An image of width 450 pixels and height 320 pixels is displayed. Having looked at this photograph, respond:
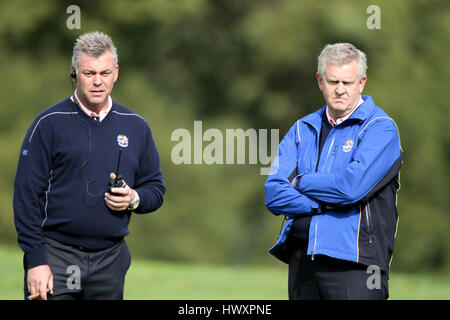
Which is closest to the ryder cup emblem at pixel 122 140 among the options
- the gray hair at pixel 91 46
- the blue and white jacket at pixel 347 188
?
the gray hair at pixel 91 46

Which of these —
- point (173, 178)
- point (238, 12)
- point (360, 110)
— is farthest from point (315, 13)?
point (360, 110)

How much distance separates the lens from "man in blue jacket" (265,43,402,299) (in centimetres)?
373

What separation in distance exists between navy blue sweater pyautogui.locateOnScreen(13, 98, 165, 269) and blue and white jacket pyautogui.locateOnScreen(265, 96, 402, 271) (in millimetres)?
930

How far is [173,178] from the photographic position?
18844 mm

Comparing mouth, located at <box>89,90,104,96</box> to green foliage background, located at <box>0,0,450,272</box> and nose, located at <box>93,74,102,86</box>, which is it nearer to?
nose, located at <box>93,74,102,86</box>

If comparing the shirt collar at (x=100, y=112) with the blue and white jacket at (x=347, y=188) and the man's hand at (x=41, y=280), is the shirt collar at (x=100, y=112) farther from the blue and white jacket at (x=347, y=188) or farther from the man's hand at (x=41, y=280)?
the blue and white jacket at (x=347, y=188)

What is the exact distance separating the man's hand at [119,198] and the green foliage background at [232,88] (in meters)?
14.5

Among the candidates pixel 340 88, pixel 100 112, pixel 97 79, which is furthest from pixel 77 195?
pixel 340 88

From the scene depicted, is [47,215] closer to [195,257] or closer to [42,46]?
[195,257]

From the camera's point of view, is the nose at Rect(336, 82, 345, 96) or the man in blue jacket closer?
the man in blue jacket

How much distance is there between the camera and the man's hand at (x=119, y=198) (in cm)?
387

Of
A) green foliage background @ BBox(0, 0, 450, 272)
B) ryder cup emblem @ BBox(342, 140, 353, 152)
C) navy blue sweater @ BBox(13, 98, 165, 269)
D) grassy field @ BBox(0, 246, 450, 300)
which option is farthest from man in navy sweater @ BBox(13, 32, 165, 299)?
green foliage background @ BBox(0, 0, 450, 272)

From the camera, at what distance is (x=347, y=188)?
3.76 metres
